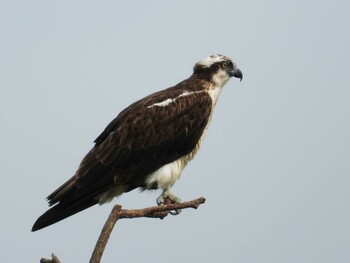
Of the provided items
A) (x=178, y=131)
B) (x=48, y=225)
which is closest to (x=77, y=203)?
(x=48, y=225)

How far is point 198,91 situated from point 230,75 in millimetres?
912

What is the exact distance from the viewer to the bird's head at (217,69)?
11.8 metres

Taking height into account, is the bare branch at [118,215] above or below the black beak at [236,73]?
below

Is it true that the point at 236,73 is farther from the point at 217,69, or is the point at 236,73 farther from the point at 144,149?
the point at 144,149

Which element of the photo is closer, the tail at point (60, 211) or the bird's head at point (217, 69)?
the tail at point (60, 211)

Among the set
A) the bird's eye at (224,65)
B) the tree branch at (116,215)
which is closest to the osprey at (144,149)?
the bird's eye at (224,65)

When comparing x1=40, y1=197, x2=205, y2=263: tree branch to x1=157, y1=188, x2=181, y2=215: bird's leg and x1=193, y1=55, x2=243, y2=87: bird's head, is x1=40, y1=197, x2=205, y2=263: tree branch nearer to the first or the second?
x1=157, y1=188, x2=181, y2=215: bird's leg

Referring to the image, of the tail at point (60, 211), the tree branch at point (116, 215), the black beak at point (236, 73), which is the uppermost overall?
the black beak at point (236, 73)

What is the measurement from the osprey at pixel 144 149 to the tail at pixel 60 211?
0.5 inches

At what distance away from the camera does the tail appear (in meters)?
9.23

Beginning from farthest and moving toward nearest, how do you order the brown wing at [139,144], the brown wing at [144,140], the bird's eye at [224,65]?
the bird's eye at [224,65], the brown wing at [144,140], the brown wing at [139,144]

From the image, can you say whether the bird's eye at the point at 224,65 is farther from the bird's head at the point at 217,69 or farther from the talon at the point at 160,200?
the talon at the point at 160,200

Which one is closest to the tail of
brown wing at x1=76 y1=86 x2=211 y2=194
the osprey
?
the osprey

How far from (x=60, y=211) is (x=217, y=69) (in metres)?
3.84
